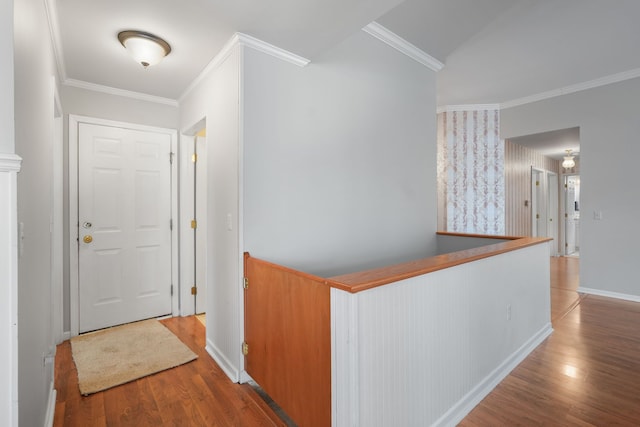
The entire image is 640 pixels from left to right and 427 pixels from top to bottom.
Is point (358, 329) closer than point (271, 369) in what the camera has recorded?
Yes

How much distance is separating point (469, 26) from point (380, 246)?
231cm

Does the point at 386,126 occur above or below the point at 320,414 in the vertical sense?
above

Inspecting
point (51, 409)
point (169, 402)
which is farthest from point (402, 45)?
point (51, 409)

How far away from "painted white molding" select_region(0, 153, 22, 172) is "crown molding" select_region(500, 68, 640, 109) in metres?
5.77

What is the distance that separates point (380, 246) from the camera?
294cm

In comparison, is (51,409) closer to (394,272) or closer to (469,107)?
(394,272)

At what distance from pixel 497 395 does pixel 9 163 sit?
270cm

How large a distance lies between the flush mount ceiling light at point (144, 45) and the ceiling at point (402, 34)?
2.2 inches

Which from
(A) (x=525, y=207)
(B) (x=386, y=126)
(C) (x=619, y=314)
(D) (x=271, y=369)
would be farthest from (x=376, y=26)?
(A) (x=525, y=207)

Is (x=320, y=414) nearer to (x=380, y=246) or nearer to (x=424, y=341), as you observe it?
(x=424, y=341)

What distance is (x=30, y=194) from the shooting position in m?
1.34

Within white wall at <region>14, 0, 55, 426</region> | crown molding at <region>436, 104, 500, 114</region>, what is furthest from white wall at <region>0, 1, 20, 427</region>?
crown molding at <region>436, 104, 500, 114</region>

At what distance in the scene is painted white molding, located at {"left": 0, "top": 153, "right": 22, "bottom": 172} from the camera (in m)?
0.95

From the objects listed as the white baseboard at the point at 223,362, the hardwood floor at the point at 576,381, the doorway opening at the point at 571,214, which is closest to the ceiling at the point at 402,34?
the white baseboard at the point at 223,362
